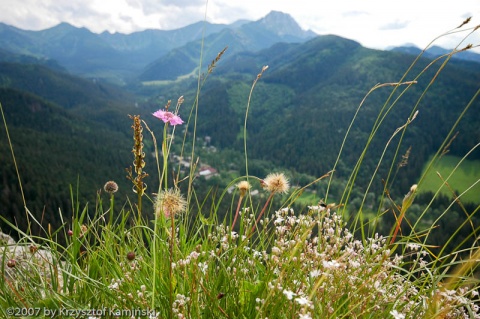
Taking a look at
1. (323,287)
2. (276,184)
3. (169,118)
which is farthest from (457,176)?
(169,118)

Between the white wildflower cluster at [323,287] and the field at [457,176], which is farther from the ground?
the white wildflower cluster at [323,287]

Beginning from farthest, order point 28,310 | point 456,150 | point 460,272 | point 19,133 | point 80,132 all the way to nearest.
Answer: point 80,132
point 456,150
point 19,133
point 28,310
point 460,272

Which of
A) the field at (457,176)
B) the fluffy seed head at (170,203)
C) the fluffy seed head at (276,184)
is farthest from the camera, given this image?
the field at (457,176)

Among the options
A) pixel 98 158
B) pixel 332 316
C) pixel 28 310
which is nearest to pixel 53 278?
pixel 28 310

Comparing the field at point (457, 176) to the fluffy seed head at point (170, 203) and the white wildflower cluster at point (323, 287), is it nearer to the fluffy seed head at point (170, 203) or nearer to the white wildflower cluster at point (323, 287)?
the white wildflower cluster at point (323, 287)

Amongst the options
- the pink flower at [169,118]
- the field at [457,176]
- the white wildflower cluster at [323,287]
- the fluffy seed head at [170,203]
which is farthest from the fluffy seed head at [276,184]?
the field at [457,176]

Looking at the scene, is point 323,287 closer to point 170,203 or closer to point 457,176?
point 170,203

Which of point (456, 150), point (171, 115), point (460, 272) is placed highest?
point (171, 115)

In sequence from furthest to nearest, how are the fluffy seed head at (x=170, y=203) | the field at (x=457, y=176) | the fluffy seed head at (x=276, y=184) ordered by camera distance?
1. the field at (x=457, y=176)
2. the fluffy seed head at (x=276, y=184)
3. the fluffy seed head at (x=170, y=203)

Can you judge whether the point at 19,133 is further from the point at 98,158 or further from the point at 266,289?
the point at 266,289

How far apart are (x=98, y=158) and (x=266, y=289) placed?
171 metres

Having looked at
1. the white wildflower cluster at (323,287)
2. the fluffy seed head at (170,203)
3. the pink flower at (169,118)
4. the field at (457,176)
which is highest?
the pink flower at (169,118)

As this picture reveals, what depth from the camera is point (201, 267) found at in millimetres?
2518

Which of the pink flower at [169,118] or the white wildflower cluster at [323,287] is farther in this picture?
the pink flower at [169,118]
